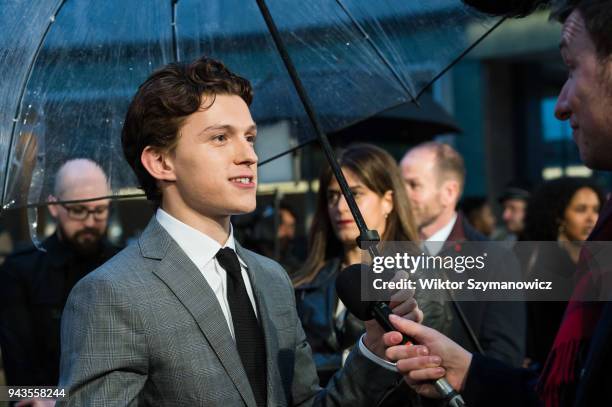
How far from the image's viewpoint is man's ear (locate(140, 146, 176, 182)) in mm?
2750

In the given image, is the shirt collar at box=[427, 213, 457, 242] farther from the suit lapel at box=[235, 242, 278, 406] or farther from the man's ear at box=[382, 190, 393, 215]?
the suit lapel at box=[235, 242, 278, 406]

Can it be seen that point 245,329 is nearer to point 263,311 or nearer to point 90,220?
point 263,311

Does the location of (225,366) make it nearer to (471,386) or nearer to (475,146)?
(471,386)

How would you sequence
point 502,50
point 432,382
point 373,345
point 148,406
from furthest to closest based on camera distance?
point 502,50
point 373,345
point 148,406
point 432,382

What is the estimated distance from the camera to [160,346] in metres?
2.44

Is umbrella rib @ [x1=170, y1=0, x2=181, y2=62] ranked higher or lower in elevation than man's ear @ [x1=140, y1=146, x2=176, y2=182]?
higher

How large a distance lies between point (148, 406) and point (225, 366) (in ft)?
0.80

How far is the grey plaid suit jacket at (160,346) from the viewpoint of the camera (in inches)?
92.6

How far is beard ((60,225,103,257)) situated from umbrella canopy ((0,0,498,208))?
5.06ft

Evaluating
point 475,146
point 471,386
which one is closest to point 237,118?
point 471,386

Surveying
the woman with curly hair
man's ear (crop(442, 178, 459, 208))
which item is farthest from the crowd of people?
man's ear (crop(442, 178, 459, 208))

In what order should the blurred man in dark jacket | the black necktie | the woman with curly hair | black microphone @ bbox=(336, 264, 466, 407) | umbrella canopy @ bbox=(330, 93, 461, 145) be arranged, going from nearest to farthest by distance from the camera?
black microphone @ bbox=(336, 264, 466, 407), the black necktie, the blurred man in dark jacket, the woman with curly hair, umbrella canopy @ bbox=(330, 93, 461, 145)

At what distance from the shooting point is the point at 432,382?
90.1 inches

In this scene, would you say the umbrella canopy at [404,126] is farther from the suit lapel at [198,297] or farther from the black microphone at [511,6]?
the suit lapel at [198,297]
